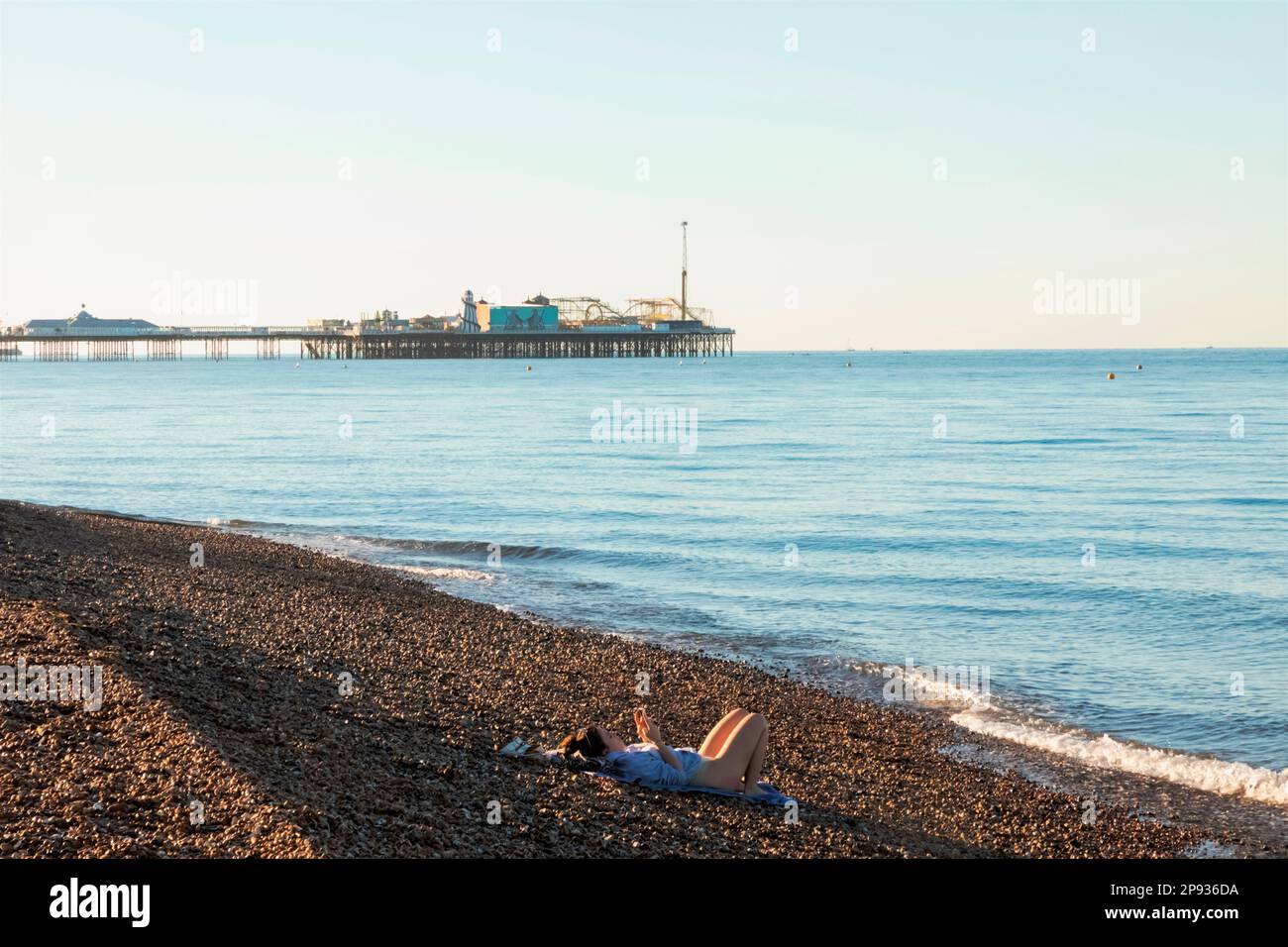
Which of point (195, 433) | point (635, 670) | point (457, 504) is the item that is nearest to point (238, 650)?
point (635, 670)

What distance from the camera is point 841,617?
1789 cm

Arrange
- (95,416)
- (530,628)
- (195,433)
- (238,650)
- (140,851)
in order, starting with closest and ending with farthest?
(140,851) < (238,650) < (530,628) < (195,433) < (95,416)

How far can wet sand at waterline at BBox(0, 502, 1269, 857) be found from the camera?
22.4 ft

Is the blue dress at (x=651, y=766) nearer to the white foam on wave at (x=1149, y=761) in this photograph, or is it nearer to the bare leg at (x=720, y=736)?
the bare leg at (x=720, y=736)

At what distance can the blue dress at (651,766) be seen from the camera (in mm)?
8914

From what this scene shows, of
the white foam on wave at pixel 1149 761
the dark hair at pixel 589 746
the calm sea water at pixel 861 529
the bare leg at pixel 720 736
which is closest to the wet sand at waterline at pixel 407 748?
the dark hair at pixel 589 746

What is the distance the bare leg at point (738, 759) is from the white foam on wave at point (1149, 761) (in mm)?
4110

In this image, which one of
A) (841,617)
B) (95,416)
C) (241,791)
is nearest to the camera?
(241,791)

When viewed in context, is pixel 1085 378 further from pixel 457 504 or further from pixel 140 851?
pixel 140 851

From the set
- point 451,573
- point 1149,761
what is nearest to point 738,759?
point 1149,761

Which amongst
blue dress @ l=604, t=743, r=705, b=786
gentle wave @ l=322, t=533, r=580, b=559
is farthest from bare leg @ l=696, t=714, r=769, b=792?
gentle wave @ l=322, t=533, r=580, b=559

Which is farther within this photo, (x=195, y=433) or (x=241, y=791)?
(x=195, y=433)

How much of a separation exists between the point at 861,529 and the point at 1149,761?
14958mm

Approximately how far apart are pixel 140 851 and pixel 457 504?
25104mm
